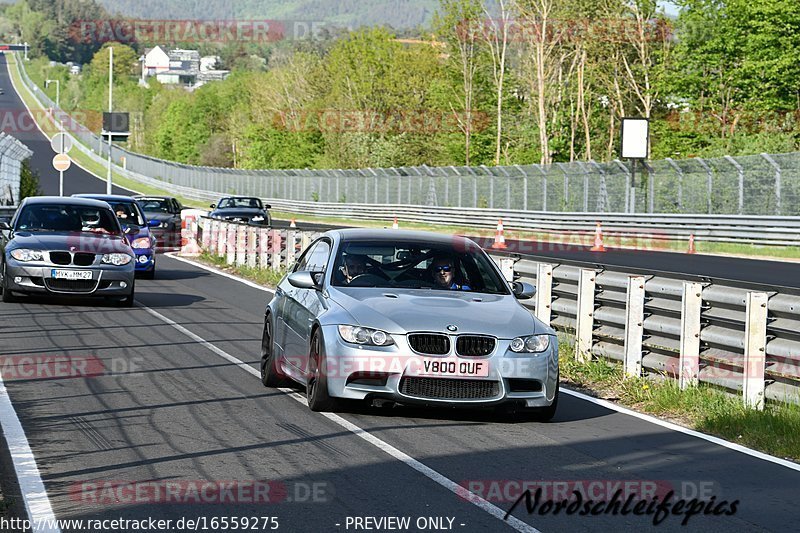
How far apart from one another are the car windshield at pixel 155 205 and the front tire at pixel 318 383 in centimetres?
2827

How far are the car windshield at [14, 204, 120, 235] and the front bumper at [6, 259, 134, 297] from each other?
49.9 inches

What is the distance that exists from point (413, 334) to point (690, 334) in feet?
10.2

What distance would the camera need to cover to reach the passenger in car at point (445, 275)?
10.9 metres

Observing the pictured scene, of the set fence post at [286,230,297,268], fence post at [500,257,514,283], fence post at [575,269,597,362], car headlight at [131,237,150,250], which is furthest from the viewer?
fence post at [286,230,297,268]

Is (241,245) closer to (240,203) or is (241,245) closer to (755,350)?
(240,203)

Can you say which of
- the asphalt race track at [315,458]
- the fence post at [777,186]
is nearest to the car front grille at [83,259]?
the asphalt race track at [315,458]

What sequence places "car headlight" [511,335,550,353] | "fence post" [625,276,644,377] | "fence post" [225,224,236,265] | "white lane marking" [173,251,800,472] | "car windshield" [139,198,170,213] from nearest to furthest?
1. "white lane marking" [173,251,800,472]
2. "car headlight" [511,335,550,353]
3. "fence post" [625,276,644,377]
4. "fence post" [225,224,236,265]
5. "car windshield" [139,198,170,213]

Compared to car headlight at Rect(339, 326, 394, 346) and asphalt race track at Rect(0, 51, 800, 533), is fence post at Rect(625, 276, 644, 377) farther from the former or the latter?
car headlight at Rect(339, 326, 394, 346)

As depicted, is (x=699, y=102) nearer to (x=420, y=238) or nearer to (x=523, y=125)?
(x=523, y=125)

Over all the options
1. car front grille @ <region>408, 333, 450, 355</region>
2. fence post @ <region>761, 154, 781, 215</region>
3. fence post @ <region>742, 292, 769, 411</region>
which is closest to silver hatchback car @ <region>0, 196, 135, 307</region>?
car front grille @ <region>408, 333, 450, 355</region>

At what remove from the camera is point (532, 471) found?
7.99m

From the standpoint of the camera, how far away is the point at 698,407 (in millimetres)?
10766

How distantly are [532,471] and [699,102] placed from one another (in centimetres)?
5951

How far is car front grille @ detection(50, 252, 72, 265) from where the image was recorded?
18.6 m
